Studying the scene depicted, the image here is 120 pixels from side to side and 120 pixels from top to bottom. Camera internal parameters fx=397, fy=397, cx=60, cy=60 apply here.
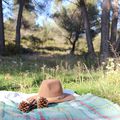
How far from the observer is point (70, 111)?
4.84 metres

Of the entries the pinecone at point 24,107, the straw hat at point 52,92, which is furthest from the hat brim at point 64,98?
the pinecone at point 24,107

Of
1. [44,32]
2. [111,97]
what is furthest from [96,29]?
[111,97]

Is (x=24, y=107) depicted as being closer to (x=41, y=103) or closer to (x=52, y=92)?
(x=41, y=103)

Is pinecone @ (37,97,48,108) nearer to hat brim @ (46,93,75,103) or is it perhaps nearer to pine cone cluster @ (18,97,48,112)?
pine cone cluster @ (18,97,48,112)

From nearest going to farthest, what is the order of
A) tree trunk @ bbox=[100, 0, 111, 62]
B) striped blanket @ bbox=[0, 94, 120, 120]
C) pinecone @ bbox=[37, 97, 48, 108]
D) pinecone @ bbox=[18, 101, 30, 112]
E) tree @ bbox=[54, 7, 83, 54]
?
striped blanket @ bbox=[0, 94, 120, 120]
pinecone @ bbox=[18, 101, 30, 112]
pinecone @ bbox=[37, 97, 48, 108]
tree trunk @ bbox=[100, 0, 111, 62]
tree @ bbox=[54, 7, 83, 54]

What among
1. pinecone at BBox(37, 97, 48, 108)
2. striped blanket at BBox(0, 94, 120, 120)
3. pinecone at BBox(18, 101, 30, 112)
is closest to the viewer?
striped blanket at BBox(0, 94, 120, 120)

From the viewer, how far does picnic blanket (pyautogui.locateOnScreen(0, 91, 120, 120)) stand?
456 centimetres

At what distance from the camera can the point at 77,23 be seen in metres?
33.2

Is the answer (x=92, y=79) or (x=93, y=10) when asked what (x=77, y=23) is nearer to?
(x=93, y=10)

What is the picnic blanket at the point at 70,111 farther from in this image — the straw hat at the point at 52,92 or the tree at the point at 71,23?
the tree at the point at 71,23

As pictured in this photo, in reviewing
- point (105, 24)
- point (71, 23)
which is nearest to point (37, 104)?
point (105, 24)

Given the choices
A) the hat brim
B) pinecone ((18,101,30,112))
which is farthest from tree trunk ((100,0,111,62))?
pinecone ((18,101,30,112))

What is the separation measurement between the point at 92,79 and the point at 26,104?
101 inches

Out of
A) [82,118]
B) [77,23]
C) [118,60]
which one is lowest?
[82,118]
